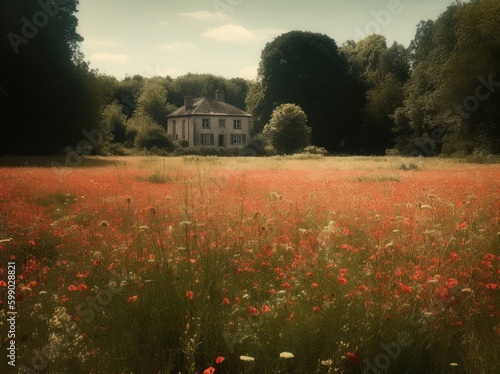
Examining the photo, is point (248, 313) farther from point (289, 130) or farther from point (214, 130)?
point (214, 130)

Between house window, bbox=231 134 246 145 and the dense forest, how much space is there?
7201 millimetres

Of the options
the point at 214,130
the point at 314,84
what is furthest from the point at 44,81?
the point at 214,130

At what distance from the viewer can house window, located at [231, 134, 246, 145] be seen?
77062 mm

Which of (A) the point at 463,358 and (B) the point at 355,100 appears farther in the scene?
(B) the point at 355,100

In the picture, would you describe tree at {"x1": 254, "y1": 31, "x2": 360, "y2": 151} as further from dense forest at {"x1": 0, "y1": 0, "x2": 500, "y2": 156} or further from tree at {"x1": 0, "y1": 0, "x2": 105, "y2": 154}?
tree at {"x1": 0, "y1": 0, "x2": 105, "y2": 154}

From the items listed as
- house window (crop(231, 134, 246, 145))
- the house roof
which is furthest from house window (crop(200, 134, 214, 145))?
house window (crop(231, 134, 246, 145))

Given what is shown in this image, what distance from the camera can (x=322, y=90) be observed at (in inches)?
2625

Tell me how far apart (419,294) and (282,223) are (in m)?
4.52

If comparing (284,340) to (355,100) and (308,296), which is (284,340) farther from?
(355,100)

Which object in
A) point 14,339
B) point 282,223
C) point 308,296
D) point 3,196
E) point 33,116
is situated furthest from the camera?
point 33,116

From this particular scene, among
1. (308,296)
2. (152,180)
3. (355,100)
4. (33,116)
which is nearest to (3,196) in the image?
(152,180)

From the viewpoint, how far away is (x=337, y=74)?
67312 mm

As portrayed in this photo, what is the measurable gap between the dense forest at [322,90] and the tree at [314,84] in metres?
0.15

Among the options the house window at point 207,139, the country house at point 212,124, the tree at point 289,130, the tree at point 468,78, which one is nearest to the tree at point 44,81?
the tree at point 289,130
